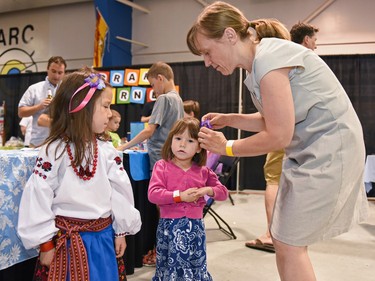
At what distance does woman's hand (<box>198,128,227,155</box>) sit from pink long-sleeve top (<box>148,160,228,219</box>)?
19.9 inches

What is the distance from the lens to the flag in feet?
24.4

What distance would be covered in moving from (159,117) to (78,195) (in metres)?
1.21

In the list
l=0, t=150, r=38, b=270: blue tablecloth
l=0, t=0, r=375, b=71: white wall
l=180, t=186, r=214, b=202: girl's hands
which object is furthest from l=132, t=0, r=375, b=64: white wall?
l=0, t=150, r=38, b=270: blue tablecloth

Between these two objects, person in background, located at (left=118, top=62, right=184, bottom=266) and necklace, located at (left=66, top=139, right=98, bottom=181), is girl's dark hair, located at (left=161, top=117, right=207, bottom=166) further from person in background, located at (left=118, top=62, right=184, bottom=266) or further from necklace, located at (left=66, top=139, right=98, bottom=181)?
necklace, located at (left=66, top=139, right=98, bottom=181)

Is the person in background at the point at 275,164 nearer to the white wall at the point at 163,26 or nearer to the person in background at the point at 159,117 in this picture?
the person in background at the point at 159,117

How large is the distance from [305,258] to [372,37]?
6221 millimetres

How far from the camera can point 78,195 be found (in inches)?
50.6

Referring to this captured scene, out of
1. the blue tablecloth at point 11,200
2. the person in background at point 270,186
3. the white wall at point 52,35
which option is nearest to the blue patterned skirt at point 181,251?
the person in background at point 270,186

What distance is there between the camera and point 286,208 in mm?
1256

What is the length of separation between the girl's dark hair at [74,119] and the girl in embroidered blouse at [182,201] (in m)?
0.59

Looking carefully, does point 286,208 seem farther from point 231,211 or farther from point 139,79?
point 139,79

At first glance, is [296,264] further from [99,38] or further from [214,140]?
[99,38]

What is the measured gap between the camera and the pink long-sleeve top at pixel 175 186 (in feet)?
6.09

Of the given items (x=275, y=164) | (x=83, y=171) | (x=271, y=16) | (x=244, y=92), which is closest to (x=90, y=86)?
(x=83, y=171)
